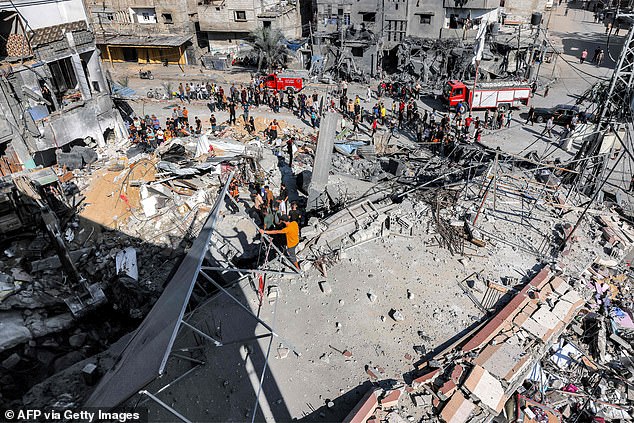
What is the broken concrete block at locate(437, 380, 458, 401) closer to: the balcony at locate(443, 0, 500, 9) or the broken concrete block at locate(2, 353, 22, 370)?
the broken concrete block at locate(2, 353, 22, 370)

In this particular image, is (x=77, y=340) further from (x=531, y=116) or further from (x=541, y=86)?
(x=541, y=86)

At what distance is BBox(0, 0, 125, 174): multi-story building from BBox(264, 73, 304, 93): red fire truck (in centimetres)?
1140

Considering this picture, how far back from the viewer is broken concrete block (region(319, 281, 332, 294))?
422 inches

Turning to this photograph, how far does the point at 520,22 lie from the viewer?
39.4 meters

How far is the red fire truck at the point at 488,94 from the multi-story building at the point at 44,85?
20.9 m

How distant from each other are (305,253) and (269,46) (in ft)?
88.0

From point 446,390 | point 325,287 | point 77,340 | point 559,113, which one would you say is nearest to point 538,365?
point 446,390

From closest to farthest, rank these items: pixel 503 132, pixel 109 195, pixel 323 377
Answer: pixel 323 377 < pixel 109 195 < pixel 503 132

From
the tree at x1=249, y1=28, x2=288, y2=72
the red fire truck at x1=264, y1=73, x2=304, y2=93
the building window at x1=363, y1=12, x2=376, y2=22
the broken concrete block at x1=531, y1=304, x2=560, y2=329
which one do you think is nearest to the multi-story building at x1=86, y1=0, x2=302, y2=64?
the tree at x1=249, y1=28, x2=288, y2=72

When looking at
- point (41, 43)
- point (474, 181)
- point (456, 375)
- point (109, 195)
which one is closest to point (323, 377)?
point (456, 375)

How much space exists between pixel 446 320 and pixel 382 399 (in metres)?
2.97

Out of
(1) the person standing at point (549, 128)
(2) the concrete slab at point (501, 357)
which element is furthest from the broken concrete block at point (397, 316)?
(1) the person standing at point (549, 128)

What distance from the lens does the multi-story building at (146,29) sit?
1411 inches

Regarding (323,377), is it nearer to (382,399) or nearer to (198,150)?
(382,399)
